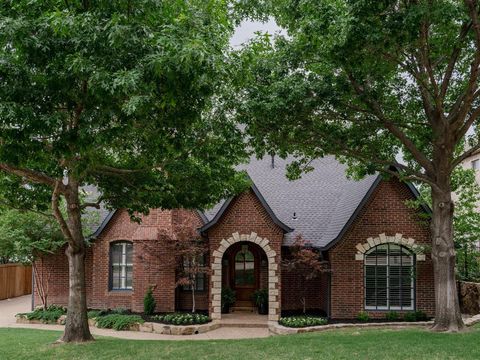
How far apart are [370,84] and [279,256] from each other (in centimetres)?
693

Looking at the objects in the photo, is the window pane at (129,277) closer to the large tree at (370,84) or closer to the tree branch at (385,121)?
the large tree at (370,84)

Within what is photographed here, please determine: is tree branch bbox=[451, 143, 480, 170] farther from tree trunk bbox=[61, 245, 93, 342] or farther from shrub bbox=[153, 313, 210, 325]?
tree trunk bbox=[61, 245, 93, 342]

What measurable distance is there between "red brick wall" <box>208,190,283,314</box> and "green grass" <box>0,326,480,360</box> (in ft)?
16.9

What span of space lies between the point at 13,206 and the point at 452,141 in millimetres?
11578

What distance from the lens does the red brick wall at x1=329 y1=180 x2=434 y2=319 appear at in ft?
56.4

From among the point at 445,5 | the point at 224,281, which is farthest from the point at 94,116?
the point at 224,281

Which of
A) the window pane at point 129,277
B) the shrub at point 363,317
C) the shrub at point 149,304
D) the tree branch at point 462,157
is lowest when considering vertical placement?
the shrub at point 363,317

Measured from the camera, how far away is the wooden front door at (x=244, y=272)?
19.7 m

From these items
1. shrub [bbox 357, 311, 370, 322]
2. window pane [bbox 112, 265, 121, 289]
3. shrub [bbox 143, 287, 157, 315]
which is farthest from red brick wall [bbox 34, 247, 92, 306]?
shrub [bbox 357, 311, 370, 322]

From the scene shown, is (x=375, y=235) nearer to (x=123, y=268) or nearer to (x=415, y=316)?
(x=415, y=316)

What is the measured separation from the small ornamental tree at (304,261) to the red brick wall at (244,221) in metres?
0.66

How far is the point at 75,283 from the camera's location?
12.6 m

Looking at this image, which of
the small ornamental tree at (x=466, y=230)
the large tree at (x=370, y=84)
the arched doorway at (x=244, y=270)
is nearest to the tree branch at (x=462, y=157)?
the large tree at (x=370, y=84)

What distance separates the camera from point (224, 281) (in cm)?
1958
